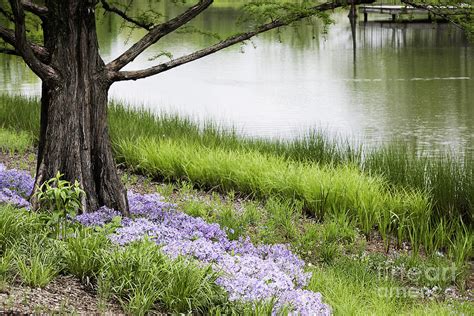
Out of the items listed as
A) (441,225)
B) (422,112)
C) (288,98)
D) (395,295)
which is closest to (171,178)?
(441,225)

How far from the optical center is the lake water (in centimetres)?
1448

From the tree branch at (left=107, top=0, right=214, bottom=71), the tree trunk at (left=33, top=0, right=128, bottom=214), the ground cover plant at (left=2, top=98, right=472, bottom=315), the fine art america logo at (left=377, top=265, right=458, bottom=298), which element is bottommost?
the fine art america logo at (left=377, top=265, right=458, bottom=298)

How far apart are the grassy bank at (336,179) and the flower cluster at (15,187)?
1626 millimetres

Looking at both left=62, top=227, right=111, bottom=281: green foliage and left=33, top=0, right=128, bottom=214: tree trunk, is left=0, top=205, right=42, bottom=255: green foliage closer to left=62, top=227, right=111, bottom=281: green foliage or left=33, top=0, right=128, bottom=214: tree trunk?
left=62, top=227, right=111, bottom=281: green foliage

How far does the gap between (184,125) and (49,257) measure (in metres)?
6.17

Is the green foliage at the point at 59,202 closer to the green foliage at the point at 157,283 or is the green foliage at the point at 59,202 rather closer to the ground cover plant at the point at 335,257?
the ground cover plant at the point at 335,257

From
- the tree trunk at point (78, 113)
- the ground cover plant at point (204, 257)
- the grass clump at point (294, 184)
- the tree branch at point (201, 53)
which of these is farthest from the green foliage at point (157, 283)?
the tree branch at point (201, 53)

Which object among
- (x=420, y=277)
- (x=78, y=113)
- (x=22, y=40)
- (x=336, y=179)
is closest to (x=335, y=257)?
(x=420, y=277)

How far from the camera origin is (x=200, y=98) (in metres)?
18.3

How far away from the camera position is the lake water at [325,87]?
47.5 feet

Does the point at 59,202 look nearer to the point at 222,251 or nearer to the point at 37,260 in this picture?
the point at 37,260

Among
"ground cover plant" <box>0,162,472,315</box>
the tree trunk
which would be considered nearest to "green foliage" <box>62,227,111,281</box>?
"ground cover plant" <box>0,162,472,315</box>

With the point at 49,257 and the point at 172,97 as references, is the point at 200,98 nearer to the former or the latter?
the point at 172,97

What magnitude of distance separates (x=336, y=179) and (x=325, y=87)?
12.8 metres
